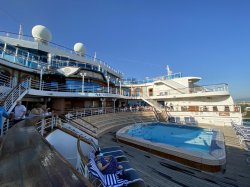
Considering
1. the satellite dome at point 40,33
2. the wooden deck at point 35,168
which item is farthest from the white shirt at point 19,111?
the satellite dome at point 40,33

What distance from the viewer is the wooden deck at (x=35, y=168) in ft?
3.84

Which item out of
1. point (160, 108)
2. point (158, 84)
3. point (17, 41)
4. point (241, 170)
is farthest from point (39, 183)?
point (158, 84)

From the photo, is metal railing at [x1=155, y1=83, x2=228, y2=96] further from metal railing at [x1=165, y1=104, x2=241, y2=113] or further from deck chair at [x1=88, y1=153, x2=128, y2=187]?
deck chair at [x1=88, y1=153, x2=128, y2=187]

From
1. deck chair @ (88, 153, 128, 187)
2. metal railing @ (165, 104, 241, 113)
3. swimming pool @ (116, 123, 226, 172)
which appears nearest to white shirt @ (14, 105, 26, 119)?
deck chair @ (88, 153, 128, 187)

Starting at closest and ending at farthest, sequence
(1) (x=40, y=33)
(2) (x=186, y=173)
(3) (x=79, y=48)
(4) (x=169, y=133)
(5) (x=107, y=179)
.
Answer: (5) (x=107, y=179) < (2) (x=186, y=173) < (4) (x=169, y=133) < (1) (x=40, y=33) < (3) (x=79, y=48)

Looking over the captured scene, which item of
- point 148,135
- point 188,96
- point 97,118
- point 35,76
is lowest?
point 148,135

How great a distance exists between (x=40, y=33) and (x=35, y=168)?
22467 mm

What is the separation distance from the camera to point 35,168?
1429 mm

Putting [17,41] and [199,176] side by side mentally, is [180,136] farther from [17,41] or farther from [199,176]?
[17,41]

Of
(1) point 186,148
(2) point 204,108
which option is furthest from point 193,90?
(1) point 186,148

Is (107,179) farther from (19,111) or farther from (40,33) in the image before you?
(40,33)

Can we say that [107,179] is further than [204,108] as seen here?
No

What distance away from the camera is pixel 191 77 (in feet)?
66.4

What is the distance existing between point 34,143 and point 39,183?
4.33 feet
